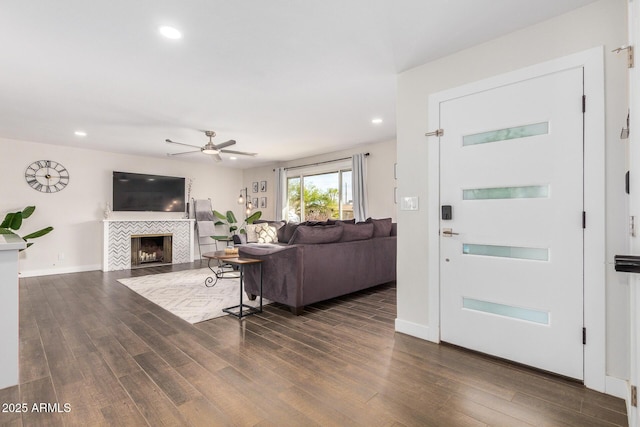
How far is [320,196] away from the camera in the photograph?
7.46m

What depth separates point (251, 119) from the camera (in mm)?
4625

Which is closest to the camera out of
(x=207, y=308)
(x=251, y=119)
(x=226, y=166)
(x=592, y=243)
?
(x=592, y=243)

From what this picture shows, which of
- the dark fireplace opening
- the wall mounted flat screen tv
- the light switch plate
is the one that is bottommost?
the dark fireplace opening

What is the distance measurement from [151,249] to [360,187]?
17.5 feet

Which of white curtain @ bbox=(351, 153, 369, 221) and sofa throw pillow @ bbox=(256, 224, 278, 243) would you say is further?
sofa throw pillow @ bbox=(256, 224, 278, 243)

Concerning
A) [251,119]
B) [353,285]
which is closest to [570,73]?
[353,285]

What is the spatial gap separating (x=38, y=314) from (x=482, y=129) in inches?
197

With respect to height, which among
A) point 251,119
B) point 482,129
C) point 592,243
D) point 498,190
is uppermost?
point 251,119

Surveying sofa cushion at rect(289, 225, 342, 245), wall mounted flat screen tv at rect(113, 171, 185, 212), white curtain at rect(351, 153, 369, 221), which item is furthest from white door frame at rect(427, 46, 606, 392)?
wall mounted flat screen tv at rect(113, 171, 185, 212)

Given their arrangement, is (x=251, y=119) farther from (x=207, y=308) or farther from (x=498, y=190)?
(x=498, y=190)

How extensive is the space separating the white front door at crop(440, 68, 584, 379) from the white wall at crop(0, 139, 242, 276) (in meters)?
7.08

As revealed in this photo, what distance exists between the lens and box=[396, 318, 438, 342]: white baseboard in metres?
2.77

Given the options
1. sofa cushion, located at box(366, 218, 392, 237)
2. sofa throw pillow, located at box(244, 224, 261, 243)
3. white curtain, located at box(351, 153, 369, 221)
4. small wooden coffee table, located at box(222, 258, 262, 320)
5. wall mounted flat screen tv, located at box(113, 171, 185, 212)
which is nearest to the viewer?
small wooden coffee table, located at box(222, 258, 262, 320)

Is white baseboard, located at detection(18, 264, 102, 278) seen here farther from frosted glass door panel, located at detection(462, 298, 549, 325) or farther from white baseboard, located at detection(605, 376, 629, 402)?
white baseboard, located at detection(605, 376, 629, 402)
